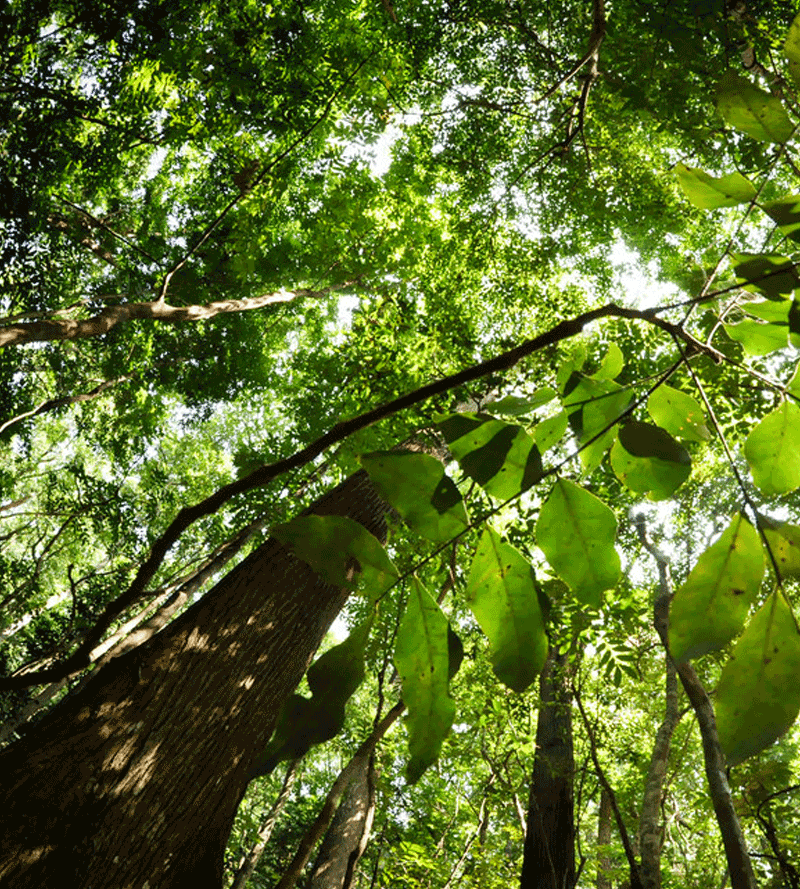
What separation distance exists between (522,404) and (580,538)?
13cm

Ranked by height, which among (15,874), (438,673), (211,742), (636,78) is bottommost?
(15,874)

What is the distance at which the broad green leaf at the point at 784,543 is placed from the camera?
397mm

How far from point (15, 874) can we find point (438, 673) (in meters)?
Result: 1.53

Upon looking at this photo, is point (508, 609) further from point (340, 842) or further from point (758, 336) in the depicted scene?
point (340, 842)

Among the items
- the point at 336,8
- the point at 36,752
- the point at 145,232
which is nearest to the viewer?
the point at 36,752

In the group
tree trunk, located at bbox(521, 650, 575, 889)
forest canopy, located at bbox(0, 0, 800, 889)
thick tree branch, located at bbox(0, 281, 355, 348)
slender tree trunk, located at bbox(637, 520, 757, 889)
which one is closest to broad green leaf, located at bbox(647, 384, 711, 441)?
forest canopy, located at bbox(0, 0, 800, 889)

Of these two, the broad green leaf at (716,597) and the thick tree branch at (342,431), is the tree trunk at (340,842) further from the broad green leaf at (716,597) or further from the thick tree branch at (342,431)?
the broad green leaf at (716,597)

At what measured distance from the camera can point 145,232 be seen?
8203mm

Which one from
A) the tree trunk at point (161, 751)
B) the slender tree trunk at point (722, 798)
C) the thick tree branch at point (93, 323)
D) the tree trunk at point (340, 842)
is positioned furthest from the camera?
the tree trunk at point (340, 842)

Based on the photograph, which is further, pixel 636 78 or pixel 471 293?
pixel 471 293

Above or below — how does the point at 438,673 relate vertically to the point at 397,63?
below

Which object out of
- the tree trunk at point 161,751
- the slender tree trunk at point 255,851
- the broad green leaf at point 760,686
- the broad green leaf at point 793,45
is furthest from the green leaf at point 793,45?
the slender tree trunk at point 255,851

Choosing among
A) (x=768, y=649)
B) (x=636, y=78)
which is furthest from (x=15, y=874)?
(x=636, y=78)

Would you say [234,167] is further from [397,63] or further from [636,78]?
[636,78]
